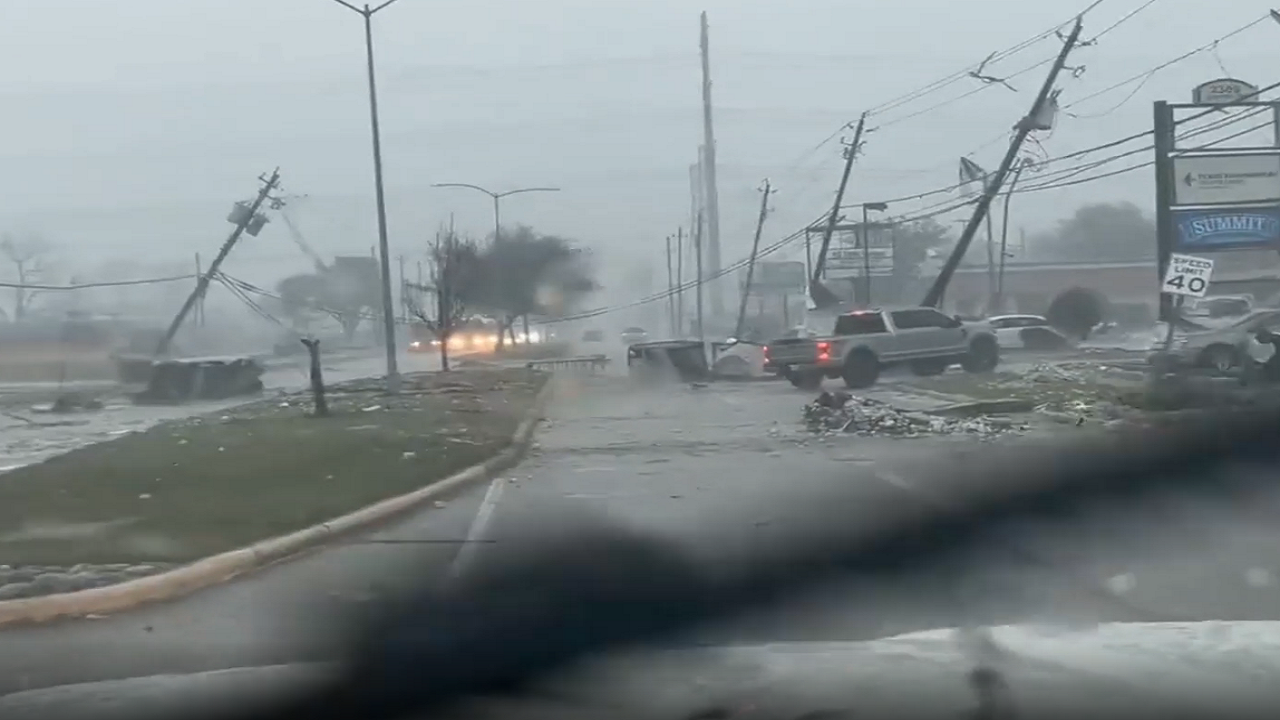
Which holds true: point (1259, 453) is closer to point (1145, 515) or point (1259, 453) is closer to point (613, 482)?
point (1145, 515)

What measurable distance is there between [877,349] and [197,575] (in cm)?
2775

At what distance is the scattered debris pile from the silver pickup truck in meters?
10.3

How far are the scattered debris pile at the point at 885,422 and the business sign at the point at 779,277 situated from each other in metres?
85.6

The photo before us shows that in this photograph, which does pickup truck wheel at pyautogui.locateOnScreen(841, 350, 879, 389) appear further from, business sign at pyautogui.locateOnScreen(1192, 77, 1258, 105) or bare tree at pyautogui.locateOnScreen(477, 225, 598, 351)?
bare tree at pyautogui.locateOnScreen(477, 225, 598, 351)

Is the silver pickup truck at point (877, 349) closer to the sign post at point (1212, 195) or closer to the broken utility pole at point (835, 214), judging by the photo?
the sign post at point (1212, 195)

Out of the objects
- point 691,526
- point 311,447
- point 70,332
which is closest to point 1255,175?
point 311,447

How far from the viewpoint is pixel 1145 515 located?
10.7 metres

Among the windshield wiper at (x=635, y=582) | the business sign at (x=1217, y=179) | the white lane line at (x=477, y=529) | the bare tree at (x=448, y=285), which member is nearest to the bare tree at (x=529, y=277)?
the bare tree at (x=448, y=285)

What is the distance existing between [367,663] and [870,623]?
236cm

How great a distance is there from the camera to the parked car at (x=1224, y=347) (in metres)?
29.9

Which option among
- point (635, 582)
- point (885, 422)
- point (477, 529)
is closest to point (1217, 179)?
point (885, 422)

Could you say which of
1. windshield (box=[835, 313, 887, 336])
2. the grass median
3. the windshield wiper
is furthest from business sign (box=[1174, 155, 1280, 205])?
the windshield wiper

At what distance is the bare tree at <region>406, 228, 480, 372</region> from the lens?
5156cm

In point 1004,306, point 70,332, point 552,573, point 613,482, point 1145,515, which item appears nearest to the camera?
point 552,573
